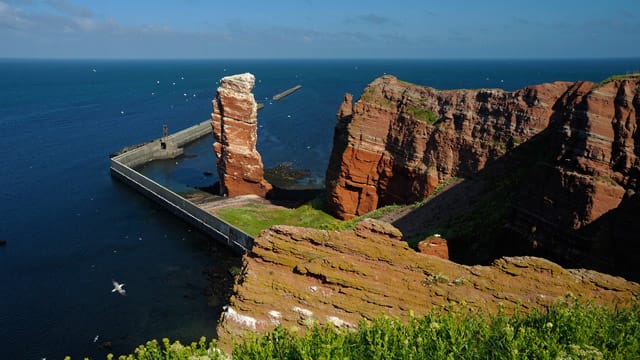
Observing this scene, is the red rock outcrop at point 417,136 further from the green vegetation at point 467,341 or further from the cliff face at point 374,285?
the green vegetation at point 467,341

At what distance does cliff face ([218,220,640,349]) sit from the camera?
596 inches

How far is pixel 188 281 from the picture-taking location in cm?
3828

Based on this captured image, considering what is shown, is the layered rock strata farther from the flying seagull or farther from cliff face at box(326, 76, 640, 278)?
the flying seagull

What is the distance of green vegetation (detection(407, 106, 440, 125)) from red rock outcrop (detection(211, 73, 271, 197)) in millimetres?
20832

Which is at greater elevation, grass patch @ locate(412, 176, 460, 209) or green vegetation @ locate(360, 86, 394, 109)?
green vegetation @ locate(360, 86, 394, 109)

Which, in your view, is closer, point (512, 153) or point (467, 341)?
point (467, 341)

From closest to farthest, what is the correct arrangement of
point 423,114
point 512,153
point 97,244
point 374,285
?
point 374,285 < point 512,153 < point 423,114 < point 97,244

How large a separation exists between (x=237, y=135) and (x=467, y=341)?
45.0m

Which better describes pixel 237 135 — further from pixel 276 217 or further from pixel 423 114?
pixel 423 114

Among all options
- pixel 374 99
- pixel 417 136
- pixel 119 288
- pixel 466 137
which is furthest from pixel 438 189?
pixel 119 288

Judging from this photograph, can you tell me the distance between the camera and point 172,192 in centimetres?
5288

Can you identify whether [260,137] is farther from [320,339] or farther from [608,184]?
[320,339]

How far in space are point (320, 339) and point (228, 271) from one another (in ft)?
97.4

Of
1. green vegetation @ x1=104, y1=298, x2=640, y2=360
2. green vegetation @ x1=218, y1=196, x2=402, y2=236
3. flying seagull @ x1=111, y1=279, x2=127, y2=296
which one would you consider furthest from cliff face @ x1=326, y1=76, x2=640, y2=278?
flying seagull @ x1=111, y1=279, x2=127, y2=296
